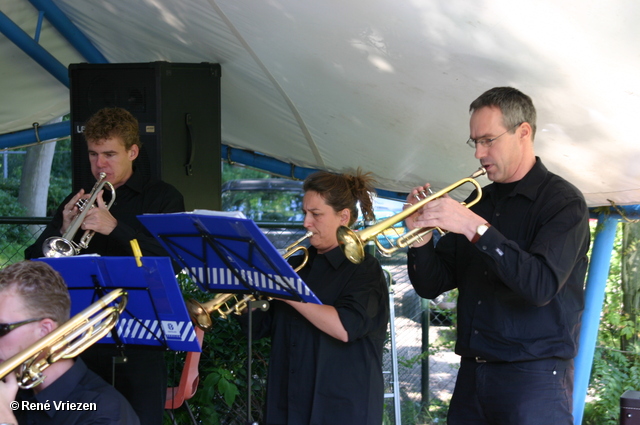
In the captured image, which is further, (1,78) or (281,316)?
(1,78)

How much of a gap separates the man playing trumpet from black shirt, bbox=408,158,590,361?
4.25 ft

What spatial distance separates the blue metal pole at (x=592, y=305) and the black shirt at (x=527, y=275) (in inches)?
43.2

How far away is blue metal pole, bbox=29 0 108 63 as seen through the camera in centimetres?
505

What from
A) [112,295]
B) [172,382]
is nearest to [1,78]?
[172,382]

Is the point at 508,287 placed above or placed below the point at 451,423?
above

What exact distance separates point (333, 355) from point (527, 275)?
3.04 feet

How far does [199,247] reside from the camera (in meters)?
2.59

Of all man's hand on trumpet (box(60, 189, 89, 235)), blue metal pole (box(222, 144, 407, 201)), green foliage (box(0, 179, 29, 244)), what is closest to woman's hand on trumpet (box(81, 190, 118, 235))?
man's hand on trumpet (box(60, 189, 89, 235))

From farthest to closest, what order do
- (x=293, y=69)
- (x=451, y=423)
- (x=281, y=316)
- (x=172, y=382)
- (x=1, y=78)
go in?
(x=1, y=78), (x=172, y=382), (x=293, y=69), (x=281, y=316), (x=451, y=423)

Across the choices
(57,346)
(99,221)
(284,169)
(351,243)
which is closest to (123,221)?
(99,221)

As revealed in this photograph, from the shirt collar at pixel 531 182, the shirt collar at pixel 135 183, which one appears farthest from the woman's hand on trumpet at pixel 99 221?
the shirt collar at pixel 531 182

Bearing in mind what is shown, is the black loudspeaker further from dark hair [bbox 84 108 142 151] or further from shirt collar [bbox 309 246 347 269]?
shirt collar [bbox 309 246 347 269]

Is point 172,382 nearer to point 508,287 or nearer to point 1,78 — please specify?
point 508,287

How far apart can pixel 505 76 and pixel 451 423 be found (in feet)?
4.42
